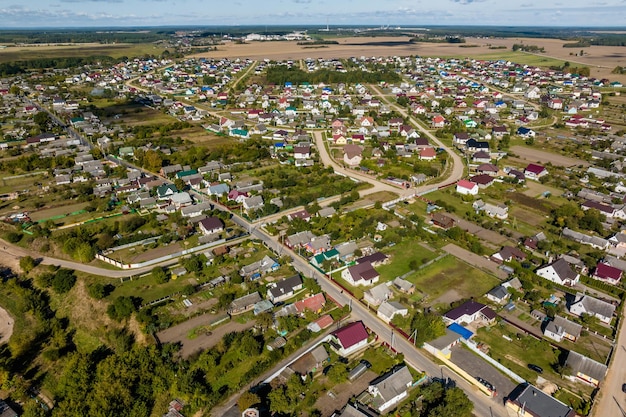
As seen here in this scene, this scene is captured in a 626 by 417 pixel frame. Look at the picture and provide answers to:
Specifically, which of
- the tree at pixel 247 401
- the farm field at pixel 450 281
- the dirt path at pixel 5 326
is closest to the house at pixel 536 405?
the farm field at pixel 450 281

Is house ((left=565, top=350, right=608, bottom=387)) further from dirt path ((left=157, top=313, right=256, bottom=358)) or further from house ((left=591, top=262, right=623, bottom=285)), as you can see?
dirt path ((left=157, top=313, right=256, bottom=358))

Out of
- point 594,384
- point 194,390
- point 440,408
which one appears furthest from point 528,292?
point 194,390

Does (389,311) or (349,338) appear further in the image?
(389,311)

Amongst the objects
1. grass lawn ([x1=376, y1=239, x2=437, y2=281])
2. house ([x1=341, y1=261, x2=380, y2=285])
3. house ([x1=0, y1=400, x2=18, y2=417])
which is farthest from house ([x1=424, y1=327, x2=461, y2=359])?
house ([x1=0, y1=400, x2=18, y2=417])

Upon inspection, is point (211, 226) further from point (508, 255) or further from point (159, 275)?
point (508, 255)

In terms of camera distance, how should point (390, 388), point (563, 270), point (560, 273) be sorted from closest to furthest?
point (390, 388), point (560, 273), point (563, 270)

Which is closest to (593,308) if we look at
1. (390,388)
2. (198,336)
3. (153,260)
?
(390,388)
